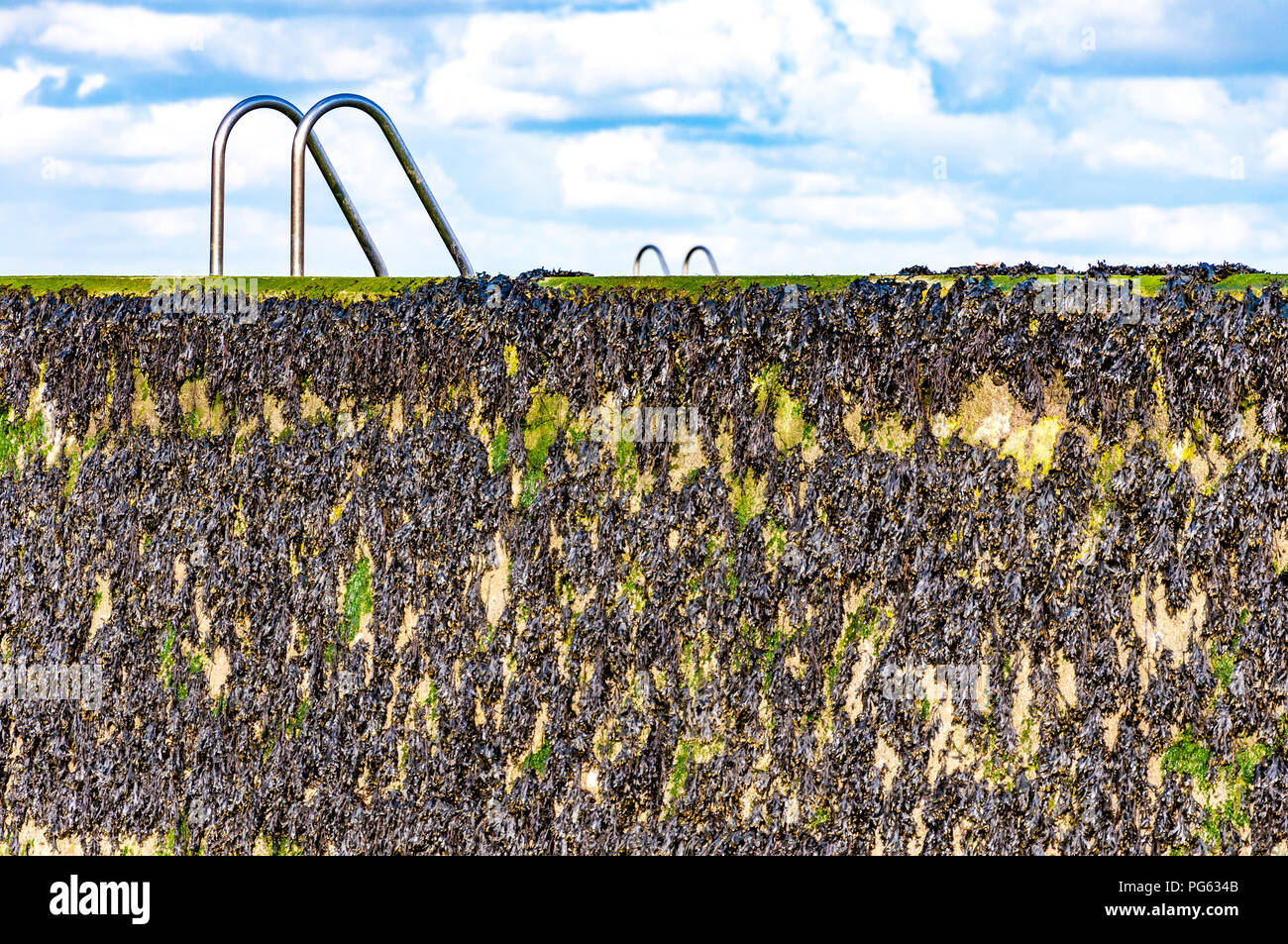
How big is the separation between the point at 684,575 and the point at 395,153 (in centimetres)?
222

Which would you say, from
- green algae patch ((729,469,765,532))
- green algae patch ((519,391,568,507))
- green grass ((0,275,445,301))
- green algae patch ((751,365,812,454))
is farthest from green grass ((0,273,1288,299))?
green algae patch ((729,469,765,532))

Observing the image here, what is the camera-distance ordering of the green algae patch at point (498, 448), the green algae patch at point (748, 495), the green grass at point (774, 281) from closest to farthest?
the green grass at point (774, 281), the green algae patch at point (748, 495), the green algae patch at point (498, 448)

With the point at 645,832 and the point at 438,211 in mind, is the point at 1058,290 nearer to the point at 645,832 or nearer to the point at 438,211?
the point at 645,832

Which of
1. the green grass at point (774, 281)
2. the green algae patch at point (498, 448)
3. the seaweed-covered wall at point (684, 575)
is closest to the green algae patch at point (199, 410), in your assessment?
the seaweed-covered wall at point (684, 575)

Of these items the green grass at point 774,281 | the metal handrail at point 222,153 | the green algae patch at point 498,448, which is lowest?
the green algae patch at point 498,448

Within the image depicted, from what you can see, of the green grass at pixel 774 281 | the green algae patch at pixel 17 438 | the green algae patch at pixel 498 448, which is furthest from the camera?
the green algae patch at pixel 17 438

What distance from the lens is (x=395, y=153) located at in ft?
14.2

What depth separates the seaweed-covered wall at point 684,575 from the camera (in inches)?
119

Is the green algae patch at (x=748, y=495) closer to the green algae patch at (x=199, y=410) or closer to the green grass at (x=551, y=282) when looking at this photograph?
the green grass at (x=551, y=282)

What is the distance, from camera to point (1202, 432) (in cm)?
301

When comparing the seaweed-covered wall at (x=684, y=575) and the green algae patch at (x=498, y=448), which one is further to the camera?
the green algae patch at (x=498, y=448)

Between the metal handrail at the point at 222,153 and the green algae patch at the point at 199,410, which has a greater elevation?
the metal handrail at the point at 222,153
